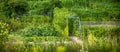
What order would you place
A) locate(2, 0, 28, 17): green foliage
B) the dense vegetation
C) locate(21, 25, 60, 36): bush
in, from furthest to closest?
locate(2, 0, 28, 17): green foliage < locate(21, 25, 60, 36): bush < the dense vegetation

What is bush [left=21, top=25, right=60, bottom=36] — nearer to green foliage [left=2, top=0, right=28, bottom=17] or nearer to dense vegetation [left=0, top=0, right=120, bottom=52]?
dense vegetation [left=0, top=0, right=120, bottom=52]

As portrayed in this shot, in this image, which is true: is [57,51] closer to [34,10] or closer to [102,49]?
[102,49]

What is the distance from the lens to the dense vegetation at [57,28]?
37.6 feet

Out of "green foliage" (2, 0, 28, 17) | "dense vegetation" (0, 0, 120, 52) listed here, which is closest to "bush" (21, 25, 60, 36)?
"dense vegetation" (0, 0, 120, 52)

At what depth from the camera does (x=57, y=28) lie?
68.0 ft

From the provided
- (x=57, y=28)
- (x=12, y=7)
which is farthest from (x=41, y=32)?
(x=12, y=7)

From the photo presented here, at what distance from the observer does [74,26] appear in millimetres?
20031

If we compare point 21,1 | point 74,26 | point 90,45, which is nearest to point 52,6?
point 21,1

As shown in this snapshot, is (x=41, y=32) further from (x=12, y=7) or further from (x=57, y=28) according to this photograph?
(x=12, y=7)

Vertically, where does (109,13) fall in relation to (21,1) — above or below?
below

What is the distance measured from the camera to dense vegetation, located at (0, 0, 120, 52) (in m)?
11.4

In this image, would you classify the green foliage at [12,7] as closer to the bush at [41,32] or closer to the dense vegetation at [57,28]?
the dense vegetation at [57,28]

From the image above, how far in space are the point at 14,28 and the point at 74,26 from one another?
4.98 meters

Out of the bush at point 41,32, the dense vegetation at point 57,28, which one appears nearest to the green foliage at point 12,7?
the dense vegetation at point 57,28
